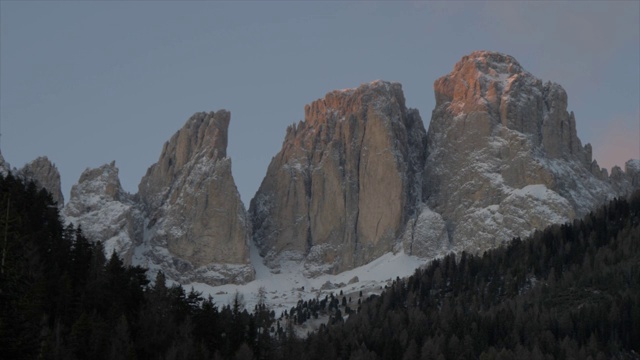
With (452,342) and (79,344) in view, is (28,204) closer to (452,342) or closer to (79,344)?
(79,344)

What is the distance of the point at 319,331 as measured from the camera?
6186 inches

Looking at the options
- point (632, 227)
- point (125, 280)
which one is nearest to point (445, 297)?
point (632, 227)

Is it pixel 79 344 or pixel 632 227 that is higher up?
pixel 632 227

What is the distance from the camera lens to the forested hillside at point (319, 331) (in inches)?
3125

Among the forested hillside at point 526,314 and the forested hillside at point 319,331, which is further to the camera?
the forested hillside at point 526,314

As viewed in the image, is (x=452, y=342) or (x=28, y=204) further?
(x=452, y=342)

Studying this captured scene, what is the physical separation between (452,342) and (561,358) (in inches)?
631

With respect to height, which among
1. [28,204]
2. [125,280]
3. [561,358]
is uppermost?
[28,204]

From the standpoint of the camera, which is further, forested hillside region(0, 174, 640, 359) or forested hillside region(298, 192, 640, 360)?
forested hillside region(298, 192, 640, 360)

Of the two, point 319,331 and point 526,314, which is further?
point 319,331

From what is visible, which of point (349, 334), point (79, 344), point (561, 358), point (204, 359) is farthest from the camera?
point (349, 334)

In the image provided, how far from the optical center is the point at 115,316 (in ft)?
310

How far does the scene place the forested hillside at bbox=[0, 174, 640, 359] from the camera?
3125 inches

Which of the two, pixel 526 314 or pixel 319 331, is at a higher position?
pixel 526 314
